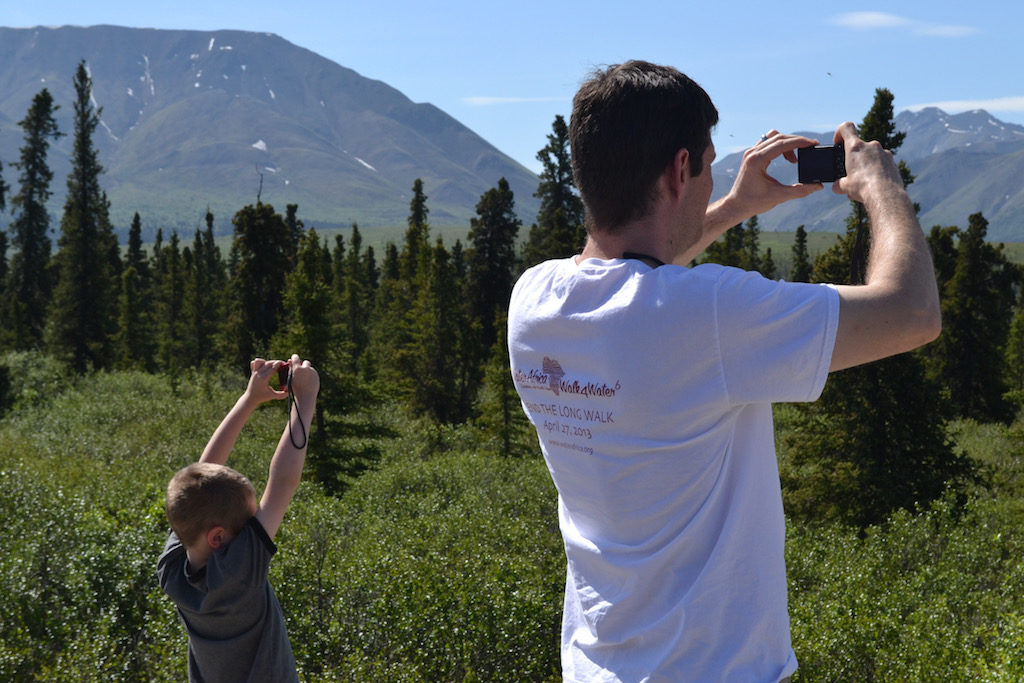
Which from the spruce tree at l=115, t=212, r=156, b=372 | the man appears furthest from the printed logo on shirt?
the spruce tree at l=115, t=212, r=156, b=372

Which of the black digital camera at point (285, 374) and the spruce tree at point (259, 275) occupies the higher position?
the black digital camera at point (285, 374)

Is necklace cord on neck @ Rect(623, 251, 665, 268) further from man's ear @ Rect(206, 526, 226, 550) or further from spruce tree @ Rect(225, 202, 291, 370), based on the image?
spruce tree @ Rect(225, 202, 291, 370)

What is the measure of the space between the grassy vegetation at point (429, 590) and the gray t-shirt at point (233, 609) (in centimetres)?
390

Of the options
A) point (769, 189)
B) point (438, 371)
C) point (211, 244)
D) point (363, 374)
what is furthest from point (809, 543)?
point (211, 244)

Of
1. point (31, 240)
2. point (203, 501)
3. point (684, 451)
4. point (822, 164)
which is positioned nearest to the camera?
point (684, 451)

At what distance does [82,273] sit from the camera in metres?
53.3

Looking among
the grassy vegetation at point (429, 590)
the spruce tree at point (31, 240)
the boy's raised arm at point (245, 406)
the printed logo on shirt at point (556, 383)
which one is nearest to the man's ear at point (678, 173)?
the printed logo on shirt at point (556, 383)

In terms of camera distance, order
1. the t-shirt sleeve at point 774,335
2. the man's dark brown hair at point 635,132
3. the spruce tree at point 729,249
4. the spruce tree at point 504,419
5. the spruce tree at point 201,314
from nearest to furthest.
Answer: the t-shirt sleeve at point 774,335 → the man's dark brown hair at point 635,132 → the spruce tree at point 504,419 → the spruce tree at point 729,249 → the spruce tree at point 201,314

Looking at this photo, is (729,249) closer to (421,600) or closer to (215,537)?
(421,600)

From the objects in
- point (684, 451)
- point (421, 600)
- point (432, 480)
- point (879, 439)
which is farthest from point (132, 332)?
point (684, 451)

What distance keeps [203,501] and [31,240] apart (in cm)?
6058

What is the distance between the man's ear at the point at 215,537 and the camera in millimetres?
3279

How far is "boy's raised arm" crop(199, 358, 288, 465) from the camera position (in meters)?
3.44

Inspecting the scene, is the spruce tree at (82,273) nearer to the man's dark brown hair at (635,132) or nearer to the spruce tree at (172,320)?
the spruce tree at (172,320)
